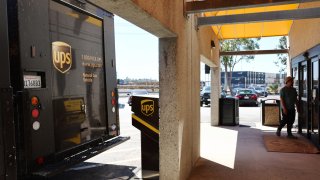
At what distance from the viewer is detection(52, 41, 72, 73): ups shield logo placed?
14.6 ft

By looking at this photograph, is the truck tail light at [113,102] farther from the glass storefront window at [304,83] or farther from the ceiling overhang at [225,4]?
the glass storefront window at [304,83]

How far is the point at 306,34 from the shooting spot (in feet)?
28.9

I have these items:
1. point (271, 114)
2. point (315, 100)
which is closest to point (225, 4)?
point (315, 100)

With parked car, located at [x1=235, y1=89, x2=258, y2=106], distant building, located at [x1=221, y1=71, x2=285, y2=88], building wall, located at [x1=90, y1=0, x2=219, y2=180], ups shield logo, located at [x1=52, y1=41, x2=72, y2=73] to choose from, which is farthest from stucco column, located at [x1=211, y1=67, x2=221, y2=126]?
distant building, located at [x1=221, y1=71, x2=285, y2=88]

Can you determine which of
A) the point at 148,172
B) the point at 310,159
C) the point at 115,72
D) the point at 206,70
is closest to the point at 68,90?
the point at 115,72

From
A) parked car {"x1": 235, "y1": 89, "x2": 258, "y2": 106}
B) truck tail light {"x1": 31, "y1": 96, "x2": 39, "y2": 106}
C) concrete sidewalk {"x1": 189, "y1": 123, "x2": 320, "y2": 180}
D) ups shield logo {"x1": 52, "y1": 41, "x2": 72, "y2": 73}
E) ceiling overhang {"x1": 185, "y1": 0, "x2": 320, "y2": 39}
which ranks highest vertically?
ceiling overhang {"x1": 185, "y1": 0, "x2": 320, "y2": 39}

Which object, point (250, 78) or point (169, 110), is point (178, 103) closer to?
point (169, 110)

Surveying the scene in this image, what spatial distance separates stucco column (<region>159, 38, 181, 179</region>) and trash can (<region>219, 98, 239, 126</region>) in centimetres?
792

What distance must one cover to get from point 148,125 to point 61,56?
202cm

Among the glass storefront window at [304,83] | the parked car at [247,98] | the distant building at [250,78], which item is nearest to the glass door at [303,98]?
the glass storefront window at [304,83]

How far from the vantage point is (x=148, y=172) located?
5.80 m

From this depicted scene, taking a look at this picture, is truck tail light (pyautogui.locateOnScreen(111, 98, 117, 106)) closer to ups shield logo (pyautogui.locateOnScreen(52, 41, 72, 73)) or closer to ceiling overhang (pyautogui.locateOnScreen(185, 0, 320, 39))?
ups shield logo (pyautogui.locateOnScreen(52, 41, 72, 73))

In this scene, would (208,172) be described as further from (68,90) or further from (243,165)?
(68,90)

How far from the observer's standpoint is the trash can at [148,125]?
567 centimetres
